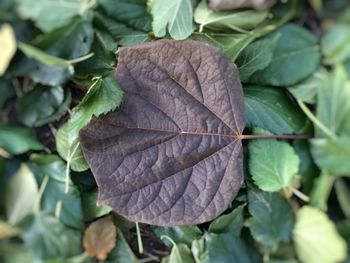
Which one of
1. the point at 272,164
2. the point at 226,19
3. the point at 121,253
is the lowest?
the point at 121,253

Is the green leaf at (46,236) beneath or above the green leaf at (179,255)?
above

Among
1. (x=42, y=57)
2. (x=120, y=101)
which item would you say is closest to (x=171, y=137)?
(x=120, y=101)

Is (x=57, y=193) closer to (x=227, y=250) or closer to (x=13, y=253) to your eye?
(x=13, y=253)

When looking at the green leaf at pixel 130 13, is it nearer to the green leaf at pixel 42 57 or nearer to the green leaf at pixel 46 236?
the green leaf at pixel 42 57

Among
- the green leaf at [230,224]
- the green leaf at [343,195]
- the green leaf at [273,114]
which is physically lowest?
the green leaf at [230,224]

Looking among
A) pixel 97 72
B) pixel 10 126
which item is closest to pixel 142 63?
pixel 97 72

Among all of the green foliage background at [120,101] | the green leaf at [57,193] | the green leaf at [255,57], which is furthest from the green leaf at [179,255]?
the green leaf at [255,57]

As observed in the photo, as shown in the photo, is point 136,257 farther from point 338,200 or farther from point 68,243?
point 338,200
